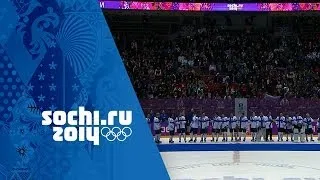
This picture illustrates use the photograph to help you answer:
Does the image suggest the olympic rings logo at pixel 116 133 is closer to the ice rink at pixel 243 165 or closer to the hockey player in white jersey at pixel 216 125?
the ice rink at pixel 243 165

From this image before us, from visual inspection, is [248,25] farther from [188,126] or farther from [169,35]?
[188,126]

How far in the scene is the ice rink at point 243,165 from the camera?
1211 centimetres

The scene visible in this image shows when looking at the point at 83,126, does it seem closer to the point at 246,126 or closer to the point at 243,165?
the point at 243,165

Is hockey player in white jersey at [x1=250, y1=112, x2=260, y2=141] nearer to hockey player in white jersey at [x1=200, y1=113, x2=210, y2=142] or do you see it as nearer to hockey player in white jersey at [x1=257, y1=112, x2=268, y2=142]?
hockey player in white jersey at [x1=257, y1=112, x2=268, y2=142]

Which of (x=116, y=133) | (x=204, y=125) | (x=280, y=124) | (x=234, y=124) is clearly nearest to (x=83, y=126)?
(x=116, y=133)

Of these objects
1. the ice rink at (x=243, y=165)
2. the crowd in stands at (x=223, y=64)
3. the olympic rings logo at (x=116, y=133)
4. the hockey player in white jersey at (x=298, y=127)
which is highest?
the crowd in stands at (x=223, y=64)

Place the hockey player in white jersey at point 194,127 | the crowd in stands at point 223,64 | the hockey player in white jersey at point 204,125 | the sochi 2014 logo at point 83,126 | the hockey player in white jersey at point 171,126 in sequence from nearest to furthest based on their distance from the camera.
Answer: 1. the sochi 2014 logo at point 83,126
2. the hockey player in white jersey at point 171,126
3. the hockey player in white jersey at point 194,127
4. the hockey player in white jersey at point 204,125
5. the crowd in stands at point 223,64

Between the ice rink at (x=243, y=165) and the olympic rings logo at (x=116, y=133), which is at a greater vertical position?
the olympic rings logo at (x=116, y=133)

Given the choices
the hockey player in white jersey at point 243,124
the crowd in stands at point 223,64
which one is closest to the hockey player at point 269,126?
the hockey player in white jersey at point 243,124

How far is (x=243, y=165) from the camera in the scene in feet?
45.9

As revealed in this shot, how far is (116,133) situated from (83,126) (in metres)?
0.42

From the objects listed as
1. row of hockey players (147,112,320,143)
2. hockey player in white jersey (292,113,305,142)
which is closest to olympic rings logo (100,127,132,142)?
row of hockey players (147,112,320,143)

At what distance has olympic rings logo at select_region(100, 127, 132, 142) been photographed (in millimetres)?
6605

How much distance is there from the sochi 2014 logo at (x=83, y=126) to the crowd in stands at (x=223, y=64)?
56.2 ft
